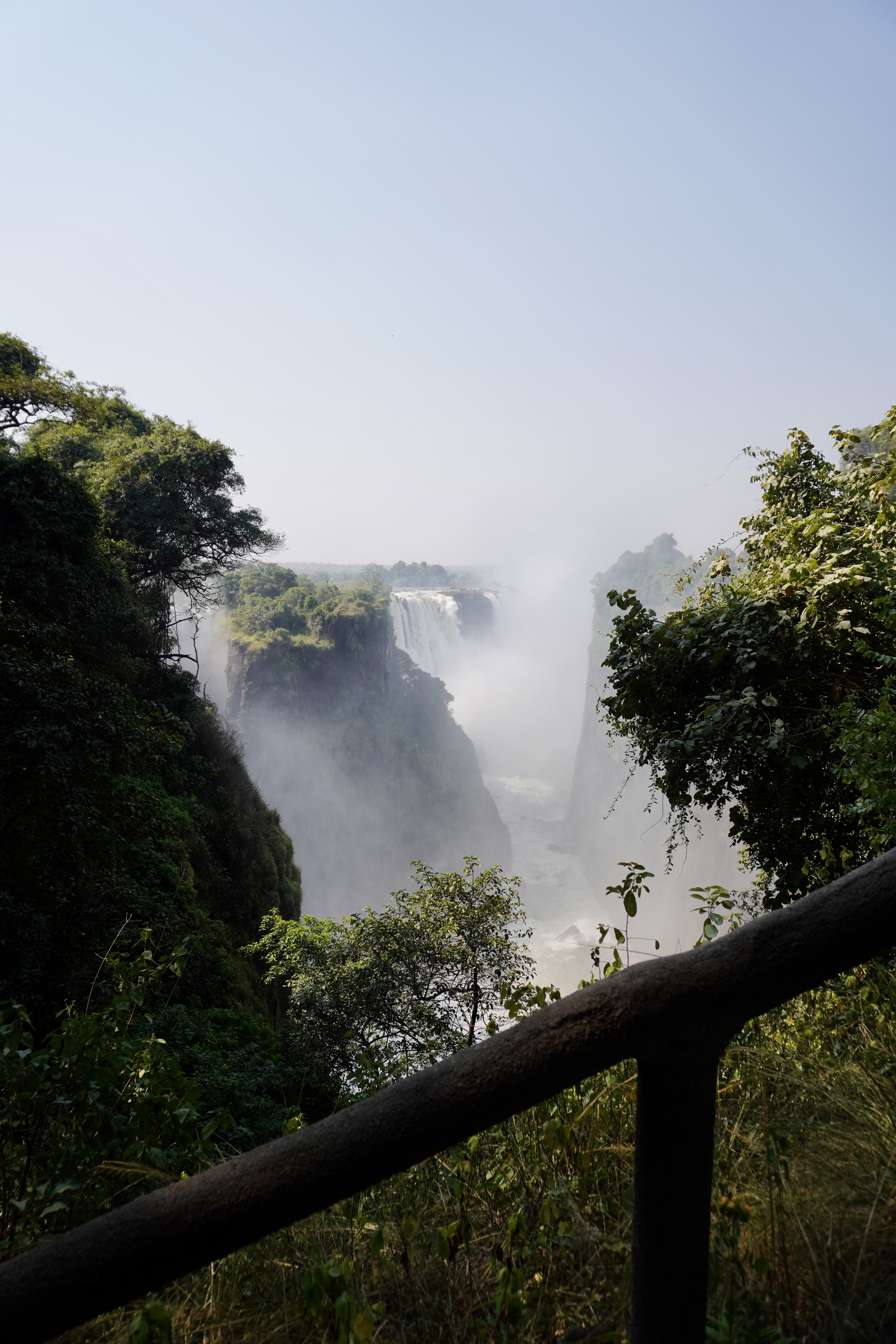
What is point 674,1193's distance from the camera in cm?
100

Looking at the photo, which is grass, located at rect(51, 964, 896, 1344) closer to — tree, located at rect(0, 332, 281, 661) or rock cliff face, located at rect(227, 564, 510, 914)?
tree, located at rect(0, 332, 281, 661)

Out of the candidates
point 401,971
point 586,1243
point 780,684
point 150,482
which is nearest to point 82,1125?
point 586,1243

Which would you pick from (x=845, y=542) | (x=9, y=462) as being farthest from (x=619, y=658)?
(x=9, y=462)

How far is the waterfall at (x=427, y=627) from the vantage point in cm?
6372

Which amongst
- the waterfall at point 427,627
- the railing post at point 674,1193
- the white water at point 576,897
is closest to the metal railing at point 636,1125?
the railing post at point 674,1193

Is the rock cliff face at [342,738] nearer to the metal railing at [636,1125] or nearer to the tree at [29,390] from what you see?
the tree at [29,390]

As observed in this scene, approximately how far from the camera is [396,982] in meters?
12.6

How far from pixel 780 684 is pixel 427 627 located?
63284 millimetres

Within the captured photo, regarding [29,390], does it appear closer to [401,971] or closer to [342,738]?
[401,971]

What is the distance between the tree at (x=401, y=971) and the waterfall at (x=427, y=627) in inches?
1802

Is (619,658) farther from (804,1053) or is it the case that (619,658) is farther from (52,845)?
(52,845)

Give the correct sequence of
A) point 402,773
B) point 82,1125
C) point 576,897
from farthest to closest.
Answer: point 576,897
point 402,773
point 82,1125

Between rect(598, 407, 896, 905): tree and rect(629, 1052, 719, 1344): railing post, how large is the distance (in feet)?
13.3

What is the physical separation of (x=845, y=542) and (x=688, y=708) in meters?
1.97
